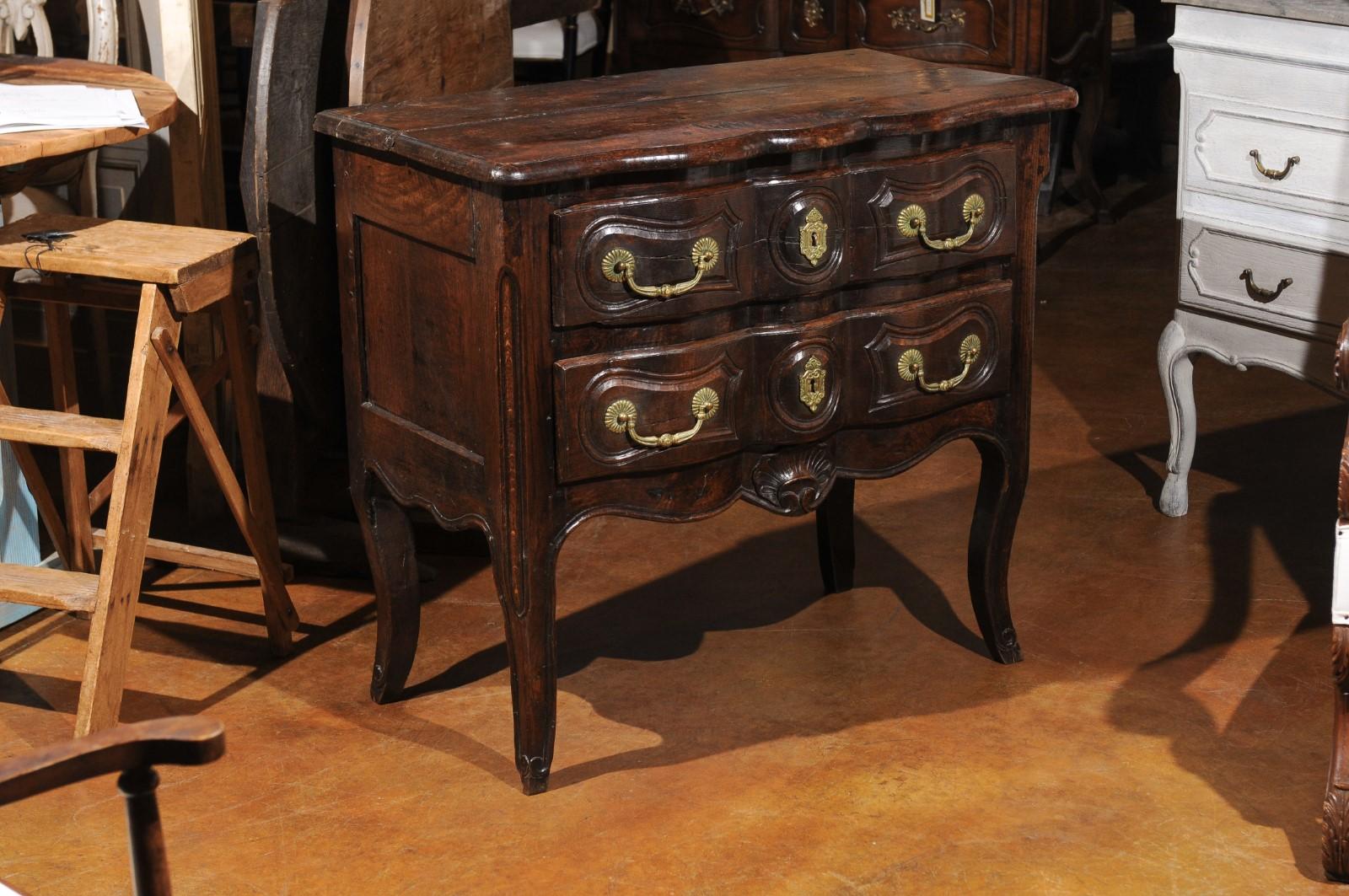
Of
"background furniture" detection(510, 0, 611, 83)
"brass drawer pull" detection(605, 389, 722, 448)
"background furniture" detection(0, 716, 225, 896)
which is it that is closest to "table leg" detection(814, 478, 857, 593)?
"brass drawer pull" detection(605, 389, 722, 448)

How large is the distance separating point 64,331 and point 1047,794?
1993 mm

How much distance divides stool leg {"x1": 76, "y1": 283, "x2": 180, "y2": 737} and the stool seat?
1.6 inches

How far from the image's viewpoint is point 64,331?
3.24 meters

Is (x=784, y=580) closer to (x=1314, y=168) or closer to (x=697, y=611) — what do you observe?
(x=697, y=611)

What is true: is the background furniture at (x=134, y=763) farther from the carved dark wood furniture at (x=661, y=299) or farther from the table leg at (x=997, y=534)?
the table leg at (x=997, y=534)

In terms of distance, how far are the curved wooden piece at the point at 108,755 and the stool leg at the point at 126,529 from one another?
1.29 meters

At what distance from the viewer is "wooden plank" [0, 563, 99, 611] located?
2.66 meters

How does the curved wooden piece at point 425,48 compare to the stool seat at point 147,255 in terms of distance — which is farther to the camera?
the curved wooden piece at point 425,48

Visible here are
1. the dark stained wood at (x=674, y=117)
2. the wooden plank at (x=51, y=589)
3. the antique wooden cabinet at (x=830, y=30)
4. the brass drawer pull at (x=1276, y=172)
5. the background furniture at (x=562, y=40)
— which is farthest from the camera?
the background furniture at (x=562, y=40)

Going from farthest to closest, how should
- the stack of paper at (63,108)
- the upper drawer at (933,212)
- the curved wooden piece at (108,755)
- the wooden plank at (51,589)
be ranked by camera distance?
the stack of paper at (63,108) < the wooden plank at (51,589) < the upper drawer at (933,212) < the curved wooden piece at (108,755)

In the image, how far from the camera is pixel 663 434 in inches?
96.8

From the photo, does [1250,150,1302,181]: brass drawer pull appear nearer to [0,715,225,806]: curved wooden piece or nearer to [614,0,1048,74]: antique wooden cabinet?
[614,0,1048,74]: antique wooden cabinet

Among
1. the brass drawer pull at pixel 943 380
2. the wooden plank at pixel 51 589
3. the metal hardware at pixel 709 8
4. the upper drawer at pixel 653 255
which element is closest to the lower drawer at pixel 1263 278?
the brass drawer pull at pixel 943 380

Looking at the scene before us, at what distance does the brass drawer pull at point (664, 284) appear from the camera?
236cm
